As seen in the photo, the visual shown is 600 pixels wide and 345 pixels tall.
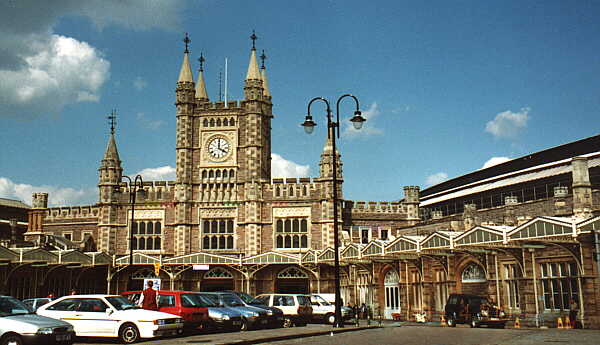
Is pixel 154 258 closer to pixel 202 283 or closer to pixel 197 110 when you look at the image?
pixel 202 283

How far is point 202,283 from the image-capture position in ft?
170

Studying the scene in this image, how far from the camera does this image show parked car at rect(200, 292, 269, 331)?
25.8 metres

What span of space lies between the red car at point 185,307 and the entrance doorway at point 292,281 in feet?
87.0

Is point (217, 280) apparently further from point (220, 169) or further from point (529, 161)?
point (529, 161)

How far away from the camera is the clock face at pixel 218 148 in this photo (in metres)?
53.2

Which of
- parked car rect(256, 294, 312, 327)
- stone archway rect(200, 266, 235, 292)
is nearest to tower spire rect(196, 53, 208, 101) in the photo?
stone archway rect(200, 266, 235, 292)

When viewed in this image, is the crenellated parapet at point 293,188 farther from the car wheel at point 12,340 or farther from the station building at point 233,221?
the car wheel at point 12,340

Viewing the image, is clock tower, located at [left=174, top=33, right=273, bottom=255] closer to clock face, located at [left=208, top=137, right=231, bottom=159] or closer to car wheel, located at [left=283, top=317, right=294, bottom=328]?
clock face, located at [left=208, top=137, right=231, bottom=159]

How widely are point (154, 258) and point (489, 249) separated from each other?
1037 inches

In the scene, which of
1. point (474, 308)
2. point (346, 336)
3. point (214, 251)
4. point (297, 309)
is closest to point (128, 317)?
point (346, 336)

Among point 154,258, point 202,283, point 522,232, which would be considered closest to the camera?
point 522,232

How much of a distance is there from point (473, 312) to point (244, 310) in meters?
10.8

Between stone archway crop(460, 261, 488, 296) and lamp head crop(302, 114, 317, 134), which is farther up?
lamp head crop(302, 114, 317, 134)

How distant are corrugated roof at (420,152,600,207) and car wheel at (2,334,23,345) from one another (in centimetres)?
4418
